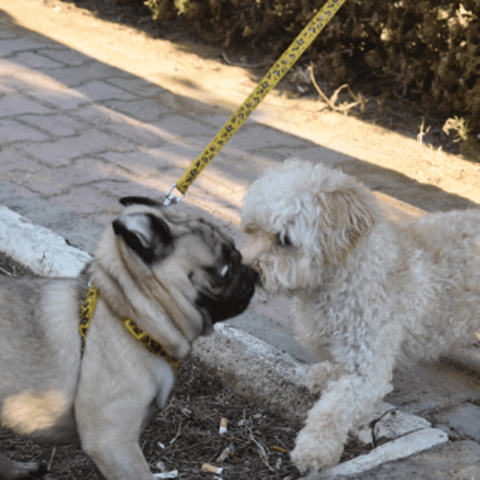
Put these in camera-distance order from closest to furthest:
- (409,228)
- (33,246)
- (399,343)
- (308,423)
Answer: (308,423)
(399,343)
(409,228)
(33,246)

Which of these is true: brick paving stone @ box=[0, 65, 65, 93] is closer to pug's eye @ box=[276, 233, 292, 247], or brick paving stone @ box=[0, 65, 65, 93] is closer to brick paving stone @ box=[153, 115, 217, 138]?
brick paving stone @ box=[153, 115, 217, 138]

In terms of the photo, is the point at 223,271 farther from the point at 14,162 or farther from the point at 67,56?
the point at 67,56

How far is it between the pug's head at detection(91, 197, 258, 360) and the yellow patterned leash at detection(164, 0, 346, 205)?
280mm

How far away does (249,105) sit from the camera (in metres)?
3.15

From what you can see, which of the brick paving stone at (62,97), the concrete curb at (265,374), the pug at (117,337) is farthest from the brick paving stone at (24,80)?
the pug at (117,337)

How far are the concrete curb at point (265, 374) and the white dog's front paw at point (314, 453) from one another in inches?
2.2

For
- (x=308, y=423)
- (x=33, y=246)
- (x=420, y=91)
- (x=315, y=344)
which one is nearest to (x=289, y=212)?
(x=315, y=344)

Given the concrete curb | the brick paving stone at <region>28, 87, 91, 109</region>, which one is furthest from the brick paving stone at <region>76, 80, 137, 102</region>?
the concrete curb

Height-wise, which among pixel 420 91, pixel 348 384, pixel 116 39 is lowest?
pixel 348 384

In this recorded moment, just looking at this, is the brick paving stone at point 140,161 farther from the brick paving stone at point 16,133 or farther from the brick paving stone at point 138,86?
the brick paving stone at point 138,86

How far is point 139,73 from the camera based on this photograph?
7570mm

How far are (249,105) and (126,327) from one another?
4.08 feet

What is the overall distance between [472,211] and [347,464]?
1.66m

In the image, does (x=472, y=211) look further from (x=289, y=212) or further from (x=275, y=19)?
(x=275, y=19)
